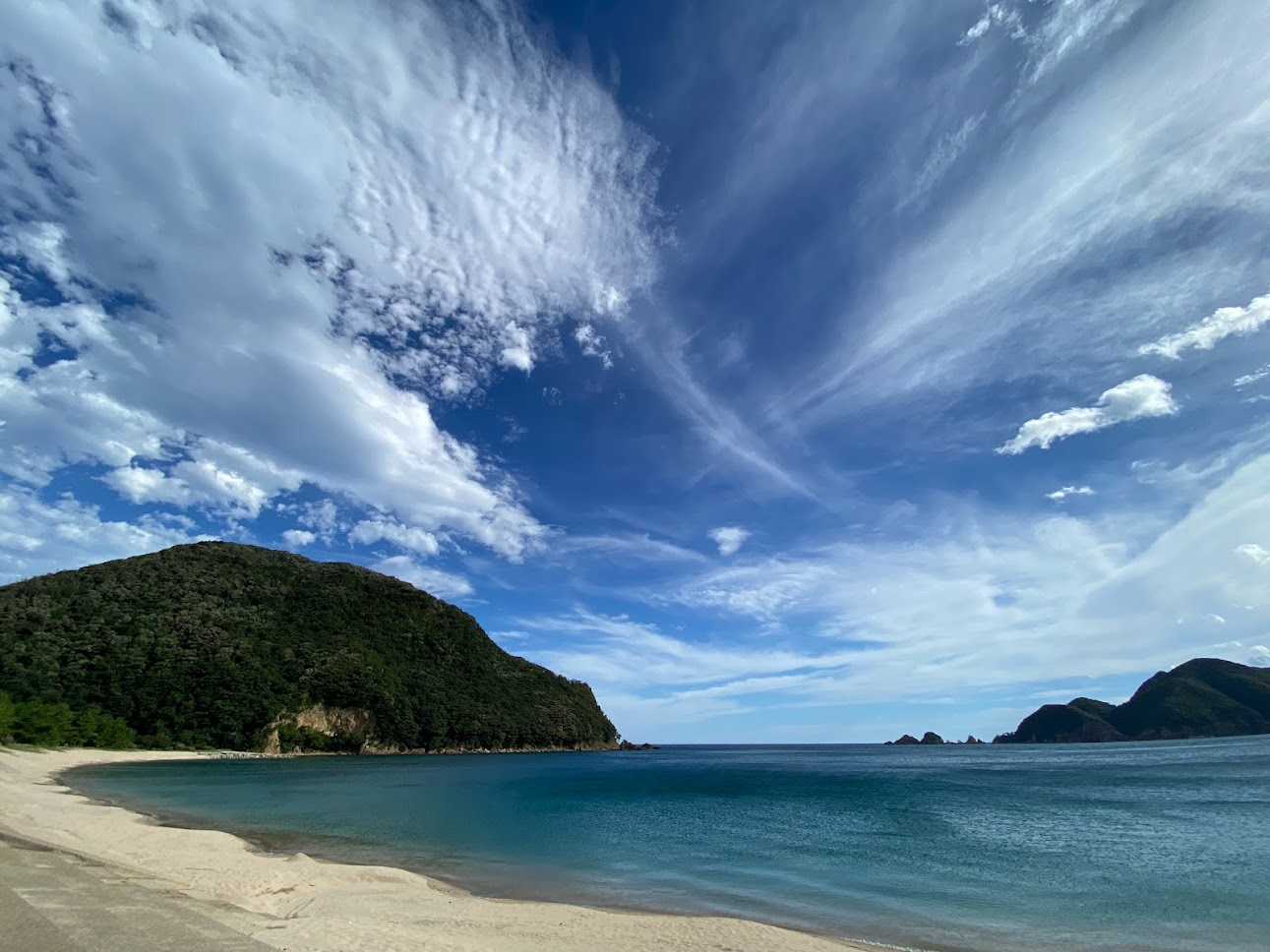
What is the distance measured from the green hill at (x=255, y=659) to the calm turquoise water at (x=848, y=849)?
1534 inches

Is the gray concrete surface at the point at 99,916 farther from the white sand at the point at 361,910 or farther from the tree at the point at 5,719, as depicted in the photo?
the tree at the point at 5,719

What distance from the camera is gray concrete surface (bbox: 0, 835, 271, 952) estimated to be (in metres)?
7.65

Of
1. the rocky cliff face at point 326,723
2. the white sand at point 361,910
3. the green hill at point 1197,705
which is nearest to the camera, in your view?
the white sand at point 361,910

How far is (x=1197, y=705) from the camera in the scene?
531 feet

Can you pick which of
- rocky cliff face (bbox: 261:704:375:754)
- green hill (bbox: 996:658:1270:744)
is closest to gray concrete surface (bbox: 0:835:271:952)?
rocky cliff face (bbox: 261:704:375:754)

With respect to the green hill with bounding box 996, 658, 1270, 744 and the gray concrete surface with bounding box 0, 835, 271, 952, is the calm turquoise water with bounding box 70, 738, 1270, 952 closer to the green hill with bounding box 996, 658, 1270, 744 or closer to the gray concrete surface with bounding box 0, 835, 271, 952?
the gray concrete surface with bounding box 0, 835, 271, 952

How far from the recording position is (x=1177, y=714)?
163625mm

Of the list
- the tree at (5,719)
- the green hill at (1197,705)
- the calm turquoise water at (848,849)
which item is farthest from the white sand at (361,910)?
the green hill at (1197,705)

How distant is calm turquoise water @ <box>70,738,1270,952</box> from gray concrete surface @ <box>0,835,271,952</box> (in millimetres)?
8804

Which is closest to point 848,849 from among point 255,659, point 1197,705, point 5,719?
point 5,719

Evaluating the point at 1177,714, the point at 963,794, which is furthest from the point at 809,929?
the point at 1177,714

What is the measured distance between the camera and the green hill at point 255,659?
7869 centimetres

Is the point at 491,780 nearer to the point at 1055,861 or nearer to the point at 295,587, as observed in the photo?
the point at 1055,861

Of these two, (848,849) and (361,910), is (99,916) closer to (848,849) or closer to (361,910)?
(361,910)
